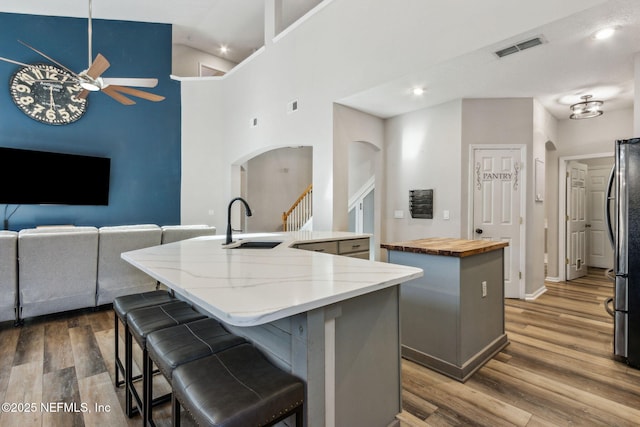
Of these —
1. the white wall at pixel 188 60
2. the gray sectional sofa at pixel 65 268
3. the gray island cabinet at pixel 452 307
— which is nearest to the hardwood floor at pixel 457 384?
the gray island cabinet at pixel 452 307

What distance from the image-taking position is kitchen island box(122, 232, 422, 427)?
1.04m

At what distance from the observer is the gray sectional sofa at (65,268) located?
307 cm

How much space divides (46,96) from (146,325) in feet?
20.3

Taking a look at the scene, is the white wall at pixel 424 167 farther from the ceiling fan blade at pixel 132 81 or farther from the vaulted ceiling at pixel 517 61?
the ceiling fan blade at pixel 132 81

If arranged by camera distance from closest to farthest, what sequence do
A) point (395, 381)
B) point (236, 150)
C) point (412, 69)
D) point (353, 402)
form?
point (353, 402) < point (395, 381) < point (412, 69) < point (236, 150)

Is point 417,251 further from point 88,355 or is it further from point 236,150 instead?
point 236,150

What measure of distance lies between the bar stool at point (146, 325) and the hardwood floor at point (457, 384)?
21 centimetres

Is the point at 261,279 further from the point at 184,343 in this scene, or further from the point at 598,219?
the point at 598,219

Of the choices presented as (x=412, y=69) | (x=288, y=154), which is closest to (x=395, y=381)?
(x=412, y=69)

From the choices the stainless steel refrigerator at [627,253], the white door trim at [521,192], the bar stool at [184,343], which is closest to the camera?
the bar stool at [184,343]

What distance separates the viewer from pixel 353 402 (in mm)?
1364

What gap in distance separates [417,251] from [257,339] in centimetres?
150

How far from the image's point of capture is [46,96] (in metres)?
5.58

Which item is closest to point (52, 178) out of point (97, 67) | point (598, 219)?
point (97, 67)
